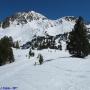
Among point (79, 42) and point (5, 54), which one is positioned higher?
point (79, 42)

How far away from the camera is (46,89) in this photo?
57.4 ft

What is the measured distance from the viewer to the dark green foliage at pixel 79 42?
149 ft

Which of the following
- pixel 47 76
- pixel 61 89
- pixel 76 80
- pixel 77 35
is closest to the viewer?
pixel 61 89

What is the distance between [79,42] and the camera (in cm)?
4519

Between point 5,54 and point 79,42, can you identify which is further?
point 5,54

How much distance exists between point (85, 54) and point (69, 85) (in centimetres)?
2857

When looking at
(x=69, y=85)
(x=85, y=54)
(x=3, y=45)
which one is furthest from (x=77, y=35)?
(x=69, y=85)

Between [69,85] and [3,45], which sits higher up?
[3,45]

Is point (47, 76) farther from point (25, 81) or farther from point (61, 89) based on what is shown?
point (61, 89)

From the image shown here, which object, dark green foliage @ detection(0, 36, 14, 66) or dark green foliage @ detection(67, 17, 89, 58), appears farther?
dark green foliage @ detection(0, 36, 14, 66)

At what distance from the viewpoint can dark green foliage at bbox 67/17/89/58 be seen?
149 ft

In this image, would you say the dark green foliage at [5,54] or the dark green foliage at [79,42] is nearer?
the dark green foliage at [79,42]

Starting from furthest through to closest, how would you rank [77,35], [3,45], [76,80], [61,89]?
1. [3,45]
2. [77,35]
3. [76,80]
4. [61,89]

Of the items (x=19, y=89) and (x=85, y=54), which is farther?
(x=85, y=54)
